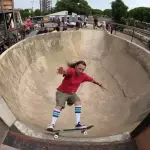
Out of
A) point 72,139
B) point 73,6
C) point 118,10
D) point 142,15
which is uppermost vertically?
point 72,139

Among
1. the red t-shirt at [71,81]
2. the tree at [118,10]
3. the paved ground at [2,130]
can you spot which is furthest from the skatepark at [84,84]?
the tree at [118,10]

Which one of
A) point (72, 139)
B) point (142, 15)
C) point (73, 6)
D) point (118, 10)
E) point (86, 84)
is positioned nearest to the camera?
point (72, 139)

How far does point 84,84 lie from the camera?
1305cm

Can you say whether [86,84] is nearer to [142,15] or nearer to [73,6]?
[142,15]

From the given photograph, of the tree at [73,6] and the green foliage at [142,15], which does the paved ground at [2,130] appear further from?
the tree at [73,6]

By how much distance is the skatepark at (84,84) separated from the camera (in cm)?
745

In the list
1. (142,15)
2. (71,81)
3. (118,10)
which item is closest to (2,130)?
(71,81)

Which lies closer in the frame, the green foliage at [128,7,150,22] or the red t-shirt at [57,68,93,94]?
the red t-shirt at [57,68,93,94]

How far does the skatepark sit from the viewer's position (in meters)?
7.45

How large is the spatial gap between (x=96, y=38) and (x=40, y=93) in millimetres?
7804

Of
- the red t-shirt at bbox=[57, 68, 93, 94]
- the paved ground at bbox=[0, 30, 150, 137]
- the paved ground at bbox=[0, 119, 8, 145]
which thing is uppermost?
the red t-shirt at bbox=[57, 68, 93, 94]

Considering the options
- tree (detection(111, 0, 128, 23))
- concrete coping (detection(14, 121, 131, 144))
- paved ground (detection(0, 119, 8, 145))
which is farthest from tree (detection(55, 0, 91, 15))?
concrete coping (detection(14, 121, 131, 144))

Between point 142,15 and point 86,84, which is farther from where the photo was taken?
point 142,15

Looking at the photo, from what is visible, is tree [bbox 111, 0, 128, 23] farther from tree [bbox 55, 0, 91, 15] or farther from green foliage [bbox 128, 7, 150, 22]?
tree [bbox 55, 0, 91, 15]
